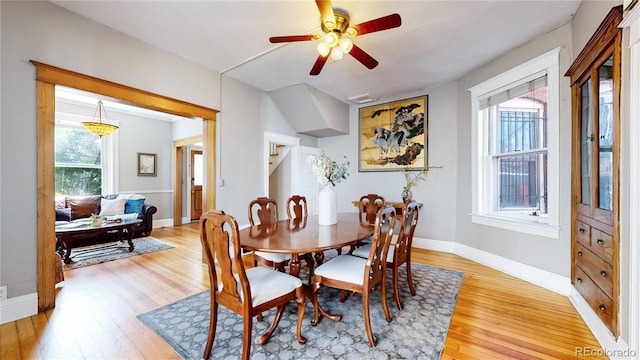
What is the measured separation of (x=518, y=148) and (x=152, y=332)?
4193 mm

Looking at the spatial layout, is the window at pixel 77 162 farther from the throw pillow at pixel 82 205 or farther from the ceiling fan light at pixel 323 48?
the ceiling fan light at pixel 323 48

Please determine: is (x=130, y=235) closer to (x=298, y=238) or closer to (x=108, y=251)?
(x=108, y=251)

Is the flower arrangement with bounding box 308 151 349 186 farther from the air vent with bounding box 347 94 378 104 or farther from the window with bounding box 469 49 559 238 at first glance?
the air vent with bounding box 347 94 378 104

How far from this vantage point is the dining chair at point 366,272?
170 cm

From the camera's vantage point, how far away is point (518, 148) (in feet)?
10.1

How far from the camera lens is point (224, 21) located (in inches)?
94.7

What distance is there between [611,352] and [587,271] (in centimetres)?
66

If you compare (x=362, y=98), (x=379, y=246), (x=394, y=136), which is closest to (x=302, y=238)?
(x=379, y=246)

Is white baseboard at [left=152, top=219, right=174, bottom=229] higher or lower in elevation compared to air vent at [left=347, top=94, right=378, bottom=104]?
lower

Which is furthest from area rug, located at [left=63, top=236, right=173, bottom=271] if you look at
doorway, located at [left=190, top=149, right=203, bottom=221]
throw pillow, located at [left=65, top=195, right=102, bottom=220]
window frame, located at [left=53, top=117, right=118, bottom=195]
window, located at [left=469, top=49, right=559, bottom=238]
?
window, located at [left=469, top=49, right=559, bottom=238]

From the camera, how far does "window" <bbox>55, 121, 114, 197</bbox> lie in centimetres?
485

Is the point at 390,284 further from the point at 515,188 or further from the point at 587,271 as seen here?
the point at 515,188

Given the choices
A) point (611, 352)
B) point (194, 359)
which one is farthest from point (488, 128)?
point (194, 359)

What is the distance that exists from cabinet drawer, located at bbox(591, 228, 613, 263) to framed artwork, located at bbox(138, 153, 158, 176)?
24.5ft
